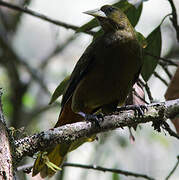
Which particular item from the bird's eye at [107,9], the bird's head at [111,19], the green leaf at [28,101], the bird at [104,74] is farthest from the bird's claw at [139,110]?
the green leaf at [28,101]

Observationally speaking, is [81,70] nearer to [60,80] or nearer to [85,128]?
[85,128]

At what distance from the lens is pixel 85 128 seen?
110 inches

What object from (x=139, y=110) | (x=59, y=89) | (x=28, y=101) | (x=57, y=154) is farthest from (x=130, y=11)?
(x=28, y=101)

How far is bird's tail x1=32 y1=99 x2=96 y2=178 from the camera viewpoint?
3311mm

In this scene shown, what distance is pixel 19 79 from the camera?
19.4 ft

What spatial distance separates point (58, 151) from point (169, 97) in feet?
3.16

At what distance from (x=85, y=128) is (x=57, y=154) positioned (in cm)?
101

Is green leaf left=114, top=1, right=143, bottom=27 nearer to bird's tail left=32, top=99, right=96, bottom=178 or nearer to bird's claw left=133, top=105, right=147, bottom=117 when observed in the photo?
bird's tail left=32, top=99, right=96, bottom=178

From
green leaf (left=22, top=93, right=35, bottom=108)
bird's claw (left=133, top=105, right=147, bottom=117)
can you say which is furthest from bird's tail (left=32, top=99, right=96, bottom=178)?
green leaf (left=22, top=93, right=35, bottom=108)

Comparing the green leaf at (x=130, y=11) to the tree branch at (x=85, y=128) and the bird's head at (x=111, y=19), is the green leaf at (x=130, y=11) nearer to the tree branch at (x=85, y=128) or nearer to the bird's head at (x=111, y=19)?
the bird's head at (x=111, y=19)

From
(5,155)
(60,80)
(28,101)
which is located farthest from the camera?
(60,80)

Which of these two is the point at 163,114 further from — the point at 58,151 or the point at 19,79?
the point at 19,79

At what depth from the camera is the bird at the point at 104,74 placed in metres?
3.74

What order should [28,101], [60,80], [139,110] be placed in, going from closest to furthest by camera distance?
[139,110] < [28,101] < [60,80]
